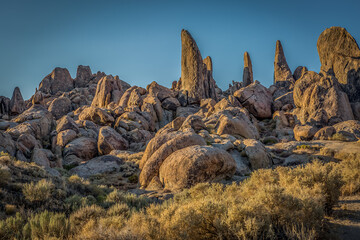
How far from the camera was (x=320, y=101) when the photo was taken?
3288cm

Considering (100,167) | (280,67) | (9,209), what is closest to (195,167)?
(9,209)

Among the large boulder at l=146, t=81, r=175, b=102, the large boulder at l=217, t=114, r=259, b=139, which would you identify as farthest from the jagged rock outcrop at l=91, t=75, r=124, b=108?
the large boulder at l=217, t=114, r=259, b=139

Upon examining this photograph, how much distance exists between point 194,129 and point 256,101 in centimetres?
2390

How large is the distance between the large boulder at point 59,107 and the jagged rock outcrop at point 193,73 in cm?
2929

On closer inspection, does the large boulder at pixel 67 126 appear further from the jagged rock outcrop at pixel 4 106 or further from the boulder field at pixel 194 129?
the jagged rock outcrop at pixel 4 106

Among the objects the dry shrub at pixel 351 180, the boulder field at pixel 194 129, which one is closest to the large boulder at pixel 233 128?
the boulder field at pixel 194 129

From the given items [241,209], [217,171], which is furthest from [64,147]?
[241,209]

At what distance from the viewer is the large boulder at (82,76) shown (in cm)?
9133

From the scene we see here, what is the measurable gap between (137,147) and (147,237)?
82.8 feet

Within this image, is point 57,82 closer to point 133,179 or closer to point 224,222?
point 133,179

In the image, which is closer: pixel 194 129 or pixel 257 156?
pixel 257 156

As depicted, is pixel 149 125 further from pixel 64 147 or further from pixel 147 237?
pixel 147 237

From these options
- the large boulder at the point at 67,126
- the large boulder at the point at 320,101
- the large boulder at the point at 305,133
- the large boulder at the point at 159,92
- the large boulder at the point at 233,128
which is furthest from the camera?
the large boulder at the point at 159,92

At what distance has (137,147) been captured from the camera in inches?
1146
